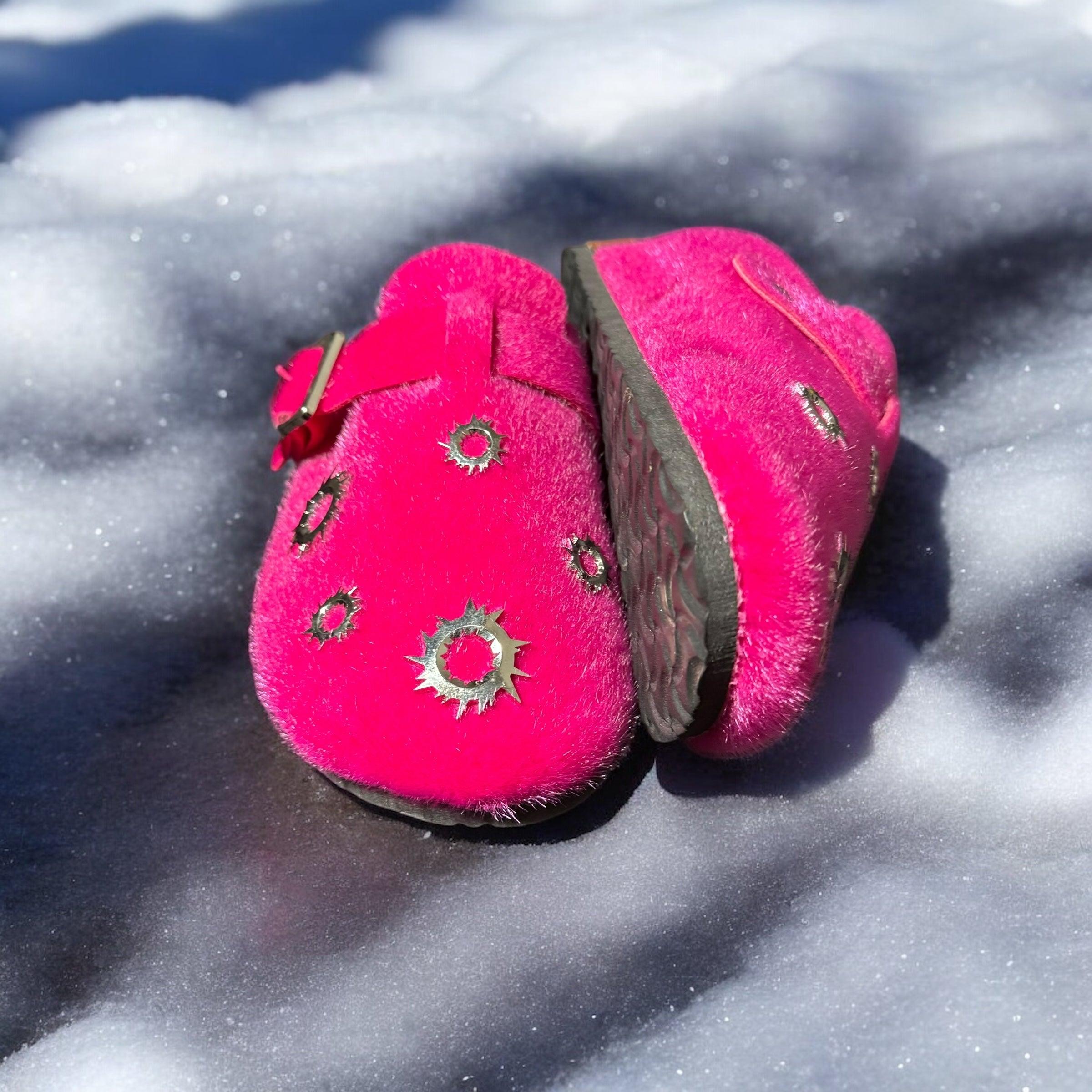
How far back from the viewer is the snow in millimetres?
557

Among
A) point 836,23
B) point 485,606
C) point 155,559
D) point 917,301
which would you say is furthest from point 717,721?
point 836,23

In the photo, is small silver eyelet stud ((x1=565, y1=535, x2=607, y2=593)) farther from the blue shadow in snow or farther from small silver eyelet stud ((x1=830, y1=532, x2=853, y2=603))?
the blue shadow in snow

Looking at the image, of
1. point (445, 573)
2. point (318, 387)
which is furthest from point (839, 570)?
point (318, 387)

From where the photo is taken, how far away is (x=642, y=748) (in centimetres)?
67

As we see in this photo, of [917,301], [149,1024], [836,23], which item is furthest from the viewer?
[836,23]

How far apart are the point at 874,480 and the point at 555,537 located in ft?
0.57

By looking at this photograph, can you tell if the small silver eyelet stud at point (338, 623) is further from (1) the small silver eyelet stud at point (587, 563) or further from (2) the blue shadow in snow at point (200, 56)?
(2) the blue shadow in snow at point (200, 56)

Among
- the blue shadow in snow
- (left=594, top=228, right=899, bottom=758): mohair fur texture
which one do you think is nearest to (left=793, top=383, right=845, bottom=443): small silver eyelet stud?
(left=594, top=228, right=899, bottom=758): mohair fur texture

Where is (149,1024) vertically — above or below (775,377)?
below

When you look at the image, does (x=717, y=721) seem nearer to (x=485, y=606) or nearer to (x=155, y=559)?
(x=485, y=606)

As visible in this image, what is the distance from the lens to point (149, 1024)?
564 millimetres

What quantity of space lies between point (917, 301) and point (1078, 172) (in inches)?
8.1

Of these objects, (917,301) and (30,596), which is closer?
(30,596)

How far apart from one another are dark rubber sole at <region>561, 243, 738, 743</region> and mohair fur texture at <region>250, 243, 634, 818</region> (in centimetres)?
2
